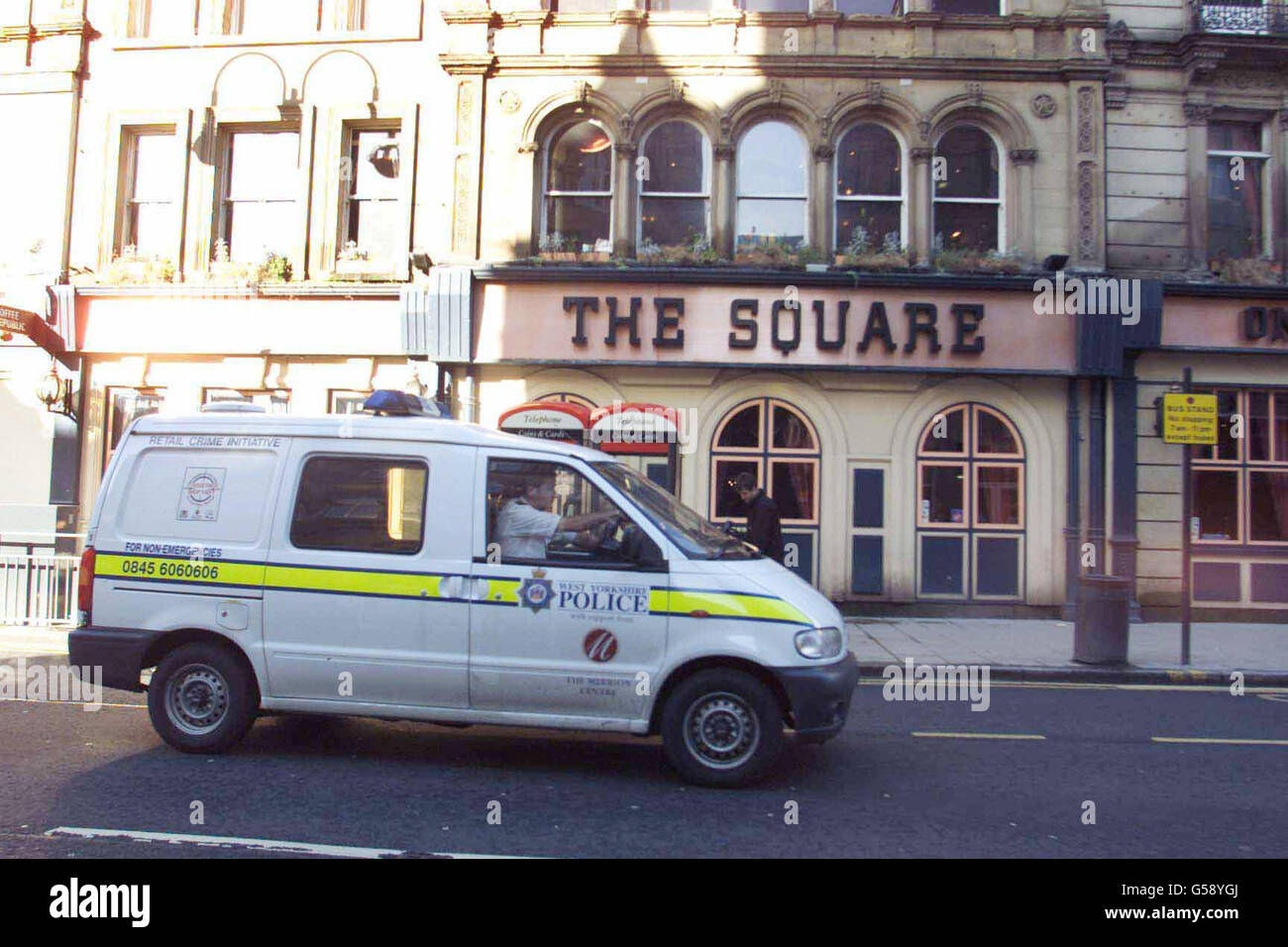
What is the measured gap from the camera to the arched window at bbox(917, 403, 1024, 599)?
14.0 meters

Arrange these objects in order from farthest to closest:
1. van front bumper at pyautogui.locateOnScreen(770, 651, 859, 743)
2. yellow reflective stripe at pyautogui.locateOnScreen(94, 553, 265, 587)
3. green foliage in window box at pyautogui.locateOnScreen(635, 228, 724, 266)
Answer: green foliage in window box at pyautogui.locateOnScreen(635, 228, 724, 266) < yellow reflective stripe at pyautogui.locateOnScreen(94, 553, 265, 587) < van front bumper at pyautogui.locateOnScreen(770, 651, 859, 743)

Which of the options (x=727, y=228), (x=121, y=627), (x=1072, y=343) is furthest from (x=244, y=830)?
(x=1072, y=343)

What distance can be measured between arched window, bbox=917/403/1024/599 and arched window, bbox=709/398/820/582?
5.72ft

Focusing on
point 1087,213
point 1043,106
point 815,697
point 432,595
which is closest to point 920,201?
point 1043,106

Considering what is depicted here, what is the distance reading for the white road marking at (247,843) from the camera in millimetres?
4496

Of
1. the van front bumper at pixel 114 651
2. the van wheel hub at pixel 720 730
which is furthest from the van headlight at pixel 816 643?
the van front bumper at pixel 114 651

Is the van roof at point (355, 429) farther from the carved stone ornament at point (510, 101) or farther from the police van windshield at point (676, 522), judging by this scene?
the carved stone ornament at point (510, 101)

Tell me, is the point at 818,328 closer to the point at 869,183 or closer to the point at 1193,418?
the point at 869,183

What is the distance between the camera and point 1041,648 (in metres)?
11.4

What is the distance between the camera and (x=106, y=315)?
15289mm

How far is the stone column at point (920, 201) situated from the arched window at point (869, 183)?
0.61 ft

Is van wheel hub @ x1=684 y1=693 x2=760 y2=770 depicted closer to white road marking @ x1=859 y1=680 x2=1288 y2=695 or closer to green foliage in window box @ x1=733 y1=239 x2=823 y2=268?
white road marking @ x1=859 y1=680 x2=1288 y2=695

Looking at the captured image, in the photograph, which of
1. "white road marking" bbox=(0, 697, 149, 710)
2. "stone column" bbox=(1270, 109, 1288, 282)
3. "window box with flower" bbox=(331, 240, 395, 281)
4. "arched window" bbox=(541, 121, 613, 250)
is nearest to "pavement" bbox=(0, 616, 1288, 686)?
"white road marking" bbox=(0, 697, 149, 710)

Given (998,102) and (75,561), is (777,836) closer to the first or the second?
(75,561)
